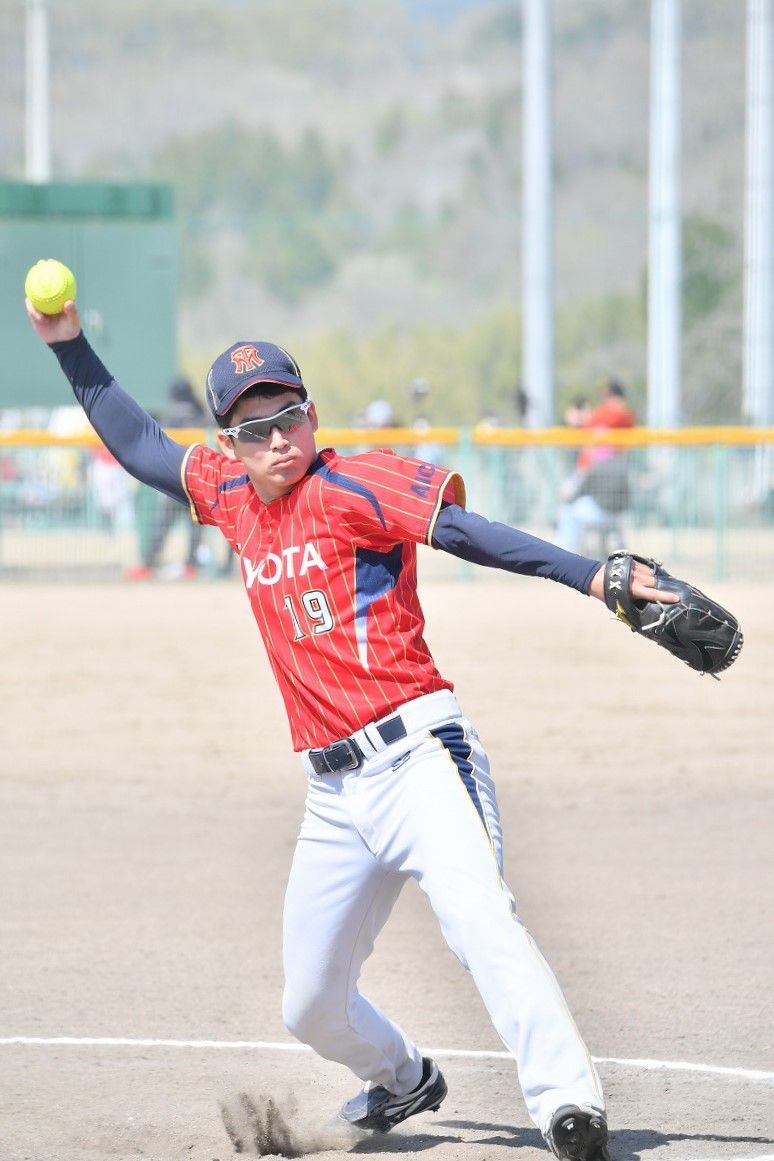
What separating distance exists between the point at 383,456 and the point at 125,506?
48.2 ft

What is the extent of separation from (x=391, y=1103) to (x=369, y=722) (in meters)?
1.04

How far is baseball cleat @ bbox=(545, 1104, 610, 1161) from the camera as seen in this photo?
385cm

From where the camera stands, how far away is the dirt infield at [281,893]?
4750 millimetres

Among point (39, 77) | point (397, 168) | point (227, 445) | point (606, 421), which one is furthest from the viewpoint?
point (397, 168)

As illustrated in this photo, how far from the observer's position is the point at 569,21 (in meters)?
143

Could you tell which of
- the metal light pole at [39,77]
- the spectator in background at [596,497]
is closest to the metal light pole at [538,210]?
the spectator in background at [596,497]

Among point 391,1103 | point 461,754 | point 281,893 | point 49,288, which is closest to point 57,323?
point 49,288

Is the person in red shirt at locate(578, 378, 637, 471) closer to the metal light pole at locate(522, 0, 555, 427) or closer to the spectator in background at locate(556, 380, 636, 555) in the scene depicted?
the spectator in background at locate(556, 380, 636, 555)

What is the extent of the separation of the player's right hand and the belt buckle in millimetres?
1290

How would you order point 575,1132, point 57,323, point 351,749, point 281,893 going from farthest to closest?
point 281,893 → point 57,323 → point 351,749 → point 575,1132

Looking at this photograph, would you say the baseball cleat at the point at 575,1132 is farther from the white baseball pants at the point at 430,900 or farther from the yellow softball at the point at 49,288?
the yellow softball at the point at 49,288

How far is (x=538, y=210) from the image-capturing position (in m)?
25.1

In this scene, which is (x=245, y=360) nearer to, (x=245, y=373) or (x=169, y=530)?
(x=245, y=373)

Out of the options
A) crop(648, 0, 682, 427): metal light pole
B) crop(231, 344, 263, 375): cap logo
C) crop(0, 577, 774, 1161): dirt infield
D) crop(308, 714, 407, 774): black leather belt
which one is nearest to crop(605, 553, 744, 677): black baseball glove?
crop(308, 714, 407, 774): black leather belt
